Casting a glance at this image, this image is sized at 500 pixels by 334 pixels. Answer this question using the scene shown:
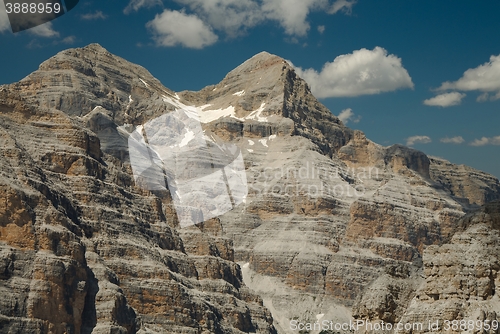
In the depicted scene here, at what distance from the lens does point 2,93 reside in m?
121

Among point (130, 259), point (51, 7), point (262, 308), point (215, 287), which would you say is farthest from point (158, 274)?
point (51, 7)

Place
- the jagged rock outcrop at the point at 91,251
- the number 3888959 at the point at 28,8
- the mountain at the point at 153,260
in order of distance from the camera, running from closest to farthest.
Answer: the mountain at the point at 153,260 < the number 3888959 at the point at 28,8 < the jagged rock outcrop at the point at 91,251

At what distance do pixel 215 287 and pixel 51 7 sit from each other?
173ft

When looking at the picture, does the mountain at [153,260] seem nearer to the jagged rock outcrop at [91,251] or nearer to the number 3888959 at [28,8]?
the jagged rock outcrop at [91,251]

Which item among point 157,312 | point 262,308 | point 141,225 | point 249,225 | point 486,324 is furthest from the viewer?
point 249,225

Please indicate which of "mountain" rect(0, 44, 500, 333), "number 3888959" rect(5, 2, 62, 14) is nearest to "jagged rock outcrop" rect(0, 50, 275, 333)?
"mountain" rect(0, 44, 500, 333)

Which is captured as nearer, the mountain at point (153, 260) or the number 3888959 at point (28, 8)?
the mountain at point (153, 260)

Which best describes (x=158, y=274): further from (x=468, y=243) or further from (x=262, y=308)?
(x=468, y=243)

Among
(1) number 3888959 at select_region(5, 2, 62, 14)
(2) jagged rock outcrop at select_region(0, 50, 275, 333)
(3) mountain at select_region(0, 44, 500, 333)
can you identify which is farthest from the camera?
(2) jagged rock outcrop at select_region(0, 50, 275, 333)

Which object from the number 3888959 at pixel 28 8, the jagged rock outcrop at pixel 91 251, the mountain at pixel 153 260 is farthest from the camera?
the jagged rock outcrop at pixel 91 251

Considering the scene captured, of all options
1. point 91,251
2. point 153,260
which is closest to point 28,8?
point 91,251

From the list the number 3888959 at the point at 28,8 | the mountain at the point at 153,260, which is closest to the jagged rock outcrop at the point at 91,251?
the mountain at the point at 153,260

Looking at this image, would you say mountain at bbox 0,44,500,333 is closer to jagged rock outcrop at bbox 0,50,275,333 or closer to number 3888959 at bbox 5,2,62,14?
jagged rock outcrop at bbox 0,50,275,333

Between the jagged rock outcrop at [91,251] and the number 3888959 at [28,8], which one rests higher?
the number 3888959 at [28,8]
